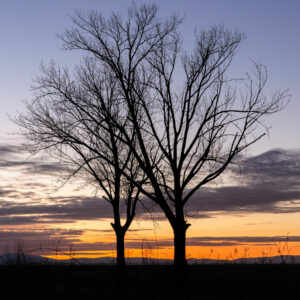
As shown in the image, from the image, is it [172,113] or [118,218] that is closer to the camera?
[172,113]

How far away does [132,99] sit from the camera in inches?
740

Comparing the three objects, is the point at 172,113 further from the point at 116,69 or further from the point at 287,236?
the point at 287,236

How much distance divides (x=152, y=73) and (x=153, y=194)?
5159mm

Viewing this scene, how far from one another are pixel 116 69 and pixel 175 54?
265 centimetres

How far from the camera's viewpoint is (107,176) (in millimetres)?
23000

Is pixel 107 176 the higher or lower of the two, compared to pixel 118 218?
higher

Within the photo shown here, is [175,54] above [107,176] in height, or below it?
above
